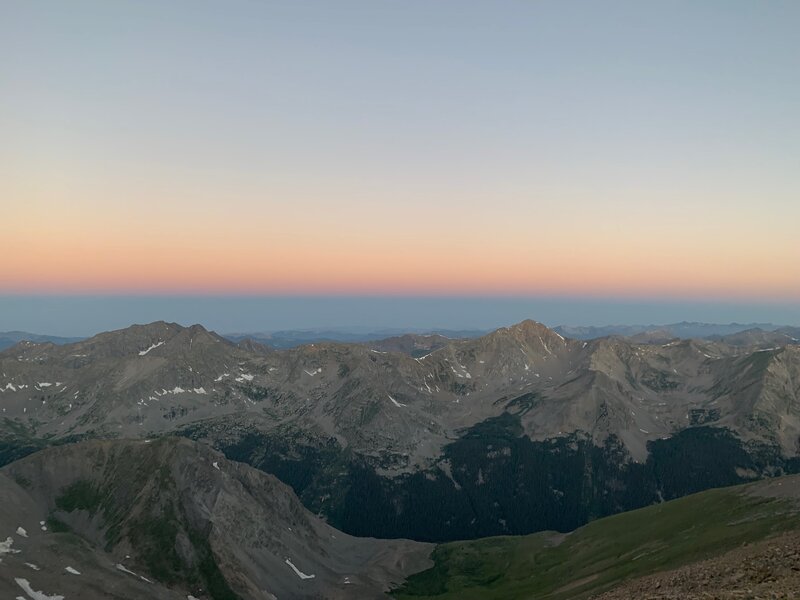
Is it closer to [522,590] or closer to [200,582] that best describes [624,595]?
[522,590]

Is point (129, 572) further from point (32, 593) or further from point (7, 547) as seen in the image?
point (7, 547)

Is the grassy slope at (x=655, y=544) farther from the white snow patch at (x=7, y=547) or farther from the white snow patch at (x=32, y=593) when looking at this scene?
the white snow patch at (x=7, y=547)

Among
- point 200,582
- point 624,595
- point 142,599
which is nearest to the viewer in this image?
point 624,595

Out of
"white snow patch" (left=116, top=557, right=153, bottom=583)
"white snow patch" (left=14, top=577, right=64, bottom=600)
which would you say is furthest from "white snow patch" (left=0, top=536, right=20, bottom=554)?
"white snow patch" (left=116, top=557, right=153, bottom=583)

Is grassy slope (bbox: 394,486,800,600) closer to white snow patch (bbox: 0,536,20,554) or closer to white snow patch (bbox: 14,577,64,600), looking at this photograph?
white snow patch (bbox: 14,577,64,600)

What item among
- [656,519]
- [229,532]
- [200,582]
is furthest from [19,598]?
[656,519]

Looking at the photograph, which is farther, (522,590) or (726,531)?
(522,590)

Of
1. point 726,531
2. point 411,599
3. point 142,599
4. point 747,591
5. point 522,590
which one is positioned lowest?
point 411,599

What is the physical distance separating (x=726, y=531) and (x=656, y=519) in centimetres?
6283

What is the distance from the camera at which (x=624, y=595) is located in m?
75.9

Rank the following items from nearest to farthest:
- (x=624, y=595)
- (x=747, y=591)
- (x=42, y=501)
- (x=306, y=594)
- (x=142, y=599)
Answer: (x=747, y=591), (x=624, y=595), (x=142, y=599), (x=306, y=594), (x=42, y=501)

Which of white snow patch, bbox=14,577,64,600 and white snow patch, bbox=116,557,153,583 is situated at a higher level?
white snow patch, bbox=14,577,64,600

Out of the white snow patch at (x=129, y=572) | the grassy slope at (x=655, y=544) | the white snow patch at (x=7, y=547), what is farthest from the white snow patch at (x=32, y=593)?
the grassy slope at (x=655, y=544)

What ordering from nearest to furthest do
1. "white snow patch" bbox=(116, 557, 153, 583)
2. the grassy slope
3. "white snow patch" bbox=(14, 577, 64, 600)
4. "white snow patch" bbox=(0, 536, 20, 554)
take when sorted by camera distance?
the grassy slope, "white snow patch" bbox=(14, 577, 64, 600), "white snow patch" bbox=(0, 536, 20, 554), "white snow patch" bbox=(116, 557, 153, 583)
